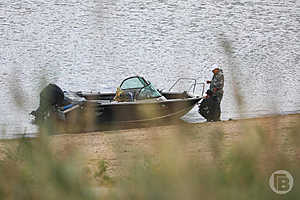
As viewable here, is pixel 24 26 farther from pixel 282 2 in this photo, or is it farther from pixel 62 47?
pixel 282 2

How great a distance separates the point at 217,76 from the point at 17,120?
33.8 feet

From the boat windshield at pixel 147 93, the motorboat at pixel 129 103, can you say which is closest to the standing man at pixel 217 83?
the motorboat at pixel 129 103

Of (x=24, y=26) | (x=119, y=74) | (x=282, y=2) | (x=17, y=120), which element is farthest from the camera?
(x=282, y=2)

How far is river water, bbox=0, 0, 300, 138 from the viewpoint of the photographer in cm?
2513

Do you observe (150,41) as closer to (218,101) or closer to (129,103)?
(129,103)

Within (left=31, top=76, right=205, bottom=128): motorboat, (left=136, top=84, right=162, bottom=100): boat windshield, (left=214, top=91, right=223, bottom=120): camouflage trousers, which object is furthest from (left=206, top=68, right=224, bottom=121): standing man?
(left=136, top=84, right=162, bottom=100): boat windshield

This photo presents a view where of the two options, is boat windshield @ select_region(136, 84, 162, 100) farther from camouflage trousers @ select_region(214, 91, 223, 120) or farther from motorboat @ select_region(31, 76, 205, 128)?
camouflage trousers @ select_region(214, 91, 223, 120)

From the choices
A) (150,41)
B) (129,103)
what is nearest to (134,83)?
(129,103)

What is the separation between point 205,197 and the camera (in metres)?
2.06

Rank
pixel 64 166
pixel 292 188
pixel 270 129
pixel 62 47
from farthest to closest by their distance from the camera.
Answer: pixel 62 47, pixel 270 129, pixel 292 188, pixel 64 166

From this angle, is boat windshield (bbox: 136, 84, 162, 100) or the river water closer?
boat windshield (bbox: 136, 84, 162, 100)

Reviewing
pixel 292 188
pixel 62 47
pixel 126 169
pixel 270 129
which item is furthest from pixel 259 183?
pixel 62 47

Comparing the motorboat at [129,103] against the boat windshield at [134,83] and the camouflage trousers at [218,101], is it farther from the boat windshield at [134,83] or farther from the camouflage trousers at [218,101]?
the camouflage trousers at [218,101]

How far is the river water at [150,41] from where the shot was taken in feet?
82.5
